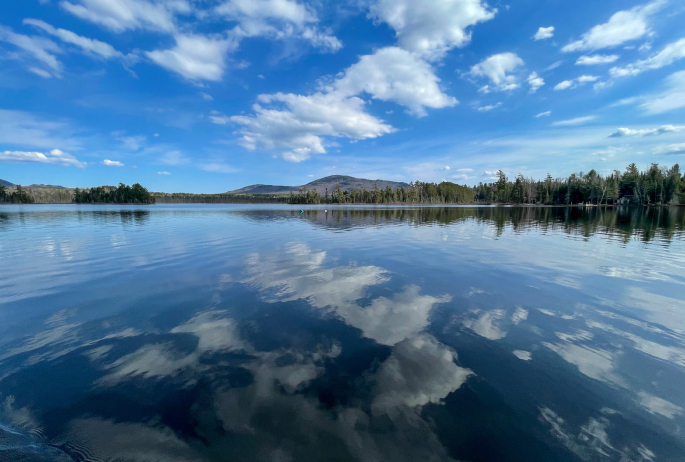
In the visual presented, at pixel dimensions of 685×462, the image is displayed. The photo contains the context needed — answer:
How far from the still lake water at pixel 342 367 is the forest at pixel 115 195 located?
691 ft

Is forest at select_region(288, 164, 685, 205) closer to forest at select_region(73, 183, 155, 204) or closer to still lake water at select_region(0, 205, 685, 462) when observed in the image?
still lake water at select_region(0, 205, 685, 462)

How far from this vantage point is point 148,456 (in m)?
3.94

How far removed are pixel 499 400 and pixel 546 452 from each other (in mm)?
1048

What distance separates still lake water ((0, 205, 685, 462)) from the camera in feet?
13.8

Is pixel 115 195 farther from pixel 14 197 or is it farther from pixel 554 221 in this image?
pixel 554 221

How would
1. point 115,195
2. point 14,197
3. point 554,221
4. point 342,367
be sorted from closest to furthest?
point 342,367, point 554,221, point 14,197, point 115,195

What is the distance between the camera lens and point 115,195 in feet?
614

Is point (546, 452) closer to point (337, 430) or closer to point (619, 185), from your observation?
point (337, 430)

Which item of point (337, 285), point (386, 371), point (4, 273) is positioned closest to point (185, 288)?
point (337, 285)

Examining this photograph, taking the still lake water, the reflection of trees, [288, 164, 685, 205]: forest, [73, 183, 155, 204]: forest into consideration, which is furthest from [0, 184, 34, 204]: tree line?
[288, 164, 685, 205]: forest

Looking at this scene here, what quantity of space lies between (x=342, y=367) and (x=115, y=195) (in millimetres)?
241882

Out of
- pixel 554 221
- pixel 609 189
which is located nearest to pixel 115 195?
pixel 554 221

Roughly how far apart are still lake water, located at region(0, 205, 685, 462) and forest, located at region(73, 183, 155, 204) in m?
211

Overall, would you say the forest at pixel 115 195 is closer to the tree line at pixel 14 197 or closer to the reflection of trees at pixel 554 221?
the tree line at pixel 14 197
